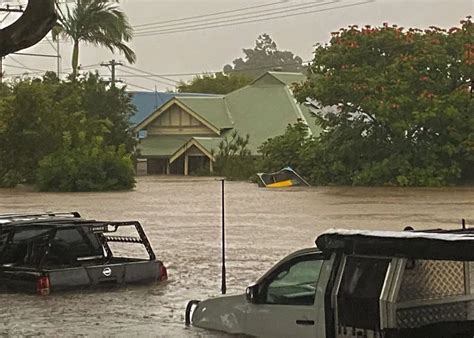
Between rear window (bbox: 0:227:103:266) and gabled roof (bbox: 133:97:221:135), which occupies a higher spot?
→ gabled roof (bbox: 133:97:221:135)

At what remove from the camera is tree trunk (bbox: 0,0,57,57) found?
356 inches

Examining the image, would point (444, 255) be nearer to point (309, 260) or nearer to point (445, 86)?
point (309, 260)

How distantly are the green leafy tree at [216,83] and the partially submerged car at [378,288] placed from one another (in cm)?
9406

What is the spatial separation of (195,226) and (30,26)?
19.6m

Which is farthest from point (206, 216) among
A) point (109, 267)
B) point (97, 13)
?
point (97, 13)

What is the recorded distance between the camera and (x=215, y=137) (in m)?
71.8

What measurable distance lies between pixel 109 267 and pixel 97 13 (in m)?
53.1

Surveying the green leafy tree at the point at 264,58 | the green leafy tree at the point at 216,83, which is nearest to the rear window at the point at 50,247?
the green leafy tree at the point at 216,83

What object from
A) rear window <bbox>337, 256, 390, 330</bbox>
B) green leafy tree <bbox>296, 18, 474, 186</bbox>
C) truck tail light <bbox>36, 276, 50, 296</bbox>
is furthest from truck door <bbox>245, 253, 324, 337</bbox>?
green leafy tree <bbox>296, 18, 474, 186</bbox>

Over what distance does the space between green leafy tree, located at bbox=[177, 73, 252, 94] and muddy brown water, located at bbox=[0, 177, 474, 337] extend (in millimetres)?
43969

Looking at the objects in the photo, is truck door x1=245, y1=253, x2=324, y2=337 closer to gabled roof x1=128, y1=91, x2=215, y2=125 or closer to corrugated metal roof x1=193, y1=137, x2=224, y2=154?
corrugated metal roof x1=193, y1=137, x2=224, y2=154

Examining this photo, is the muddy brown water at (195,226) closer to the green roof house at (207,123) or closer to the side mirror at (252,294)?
the side mirror at (252,294)

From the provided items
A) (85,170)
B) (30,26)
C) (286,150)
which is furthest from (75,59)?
(30,26)

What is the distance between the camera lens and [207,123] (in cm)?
7238
